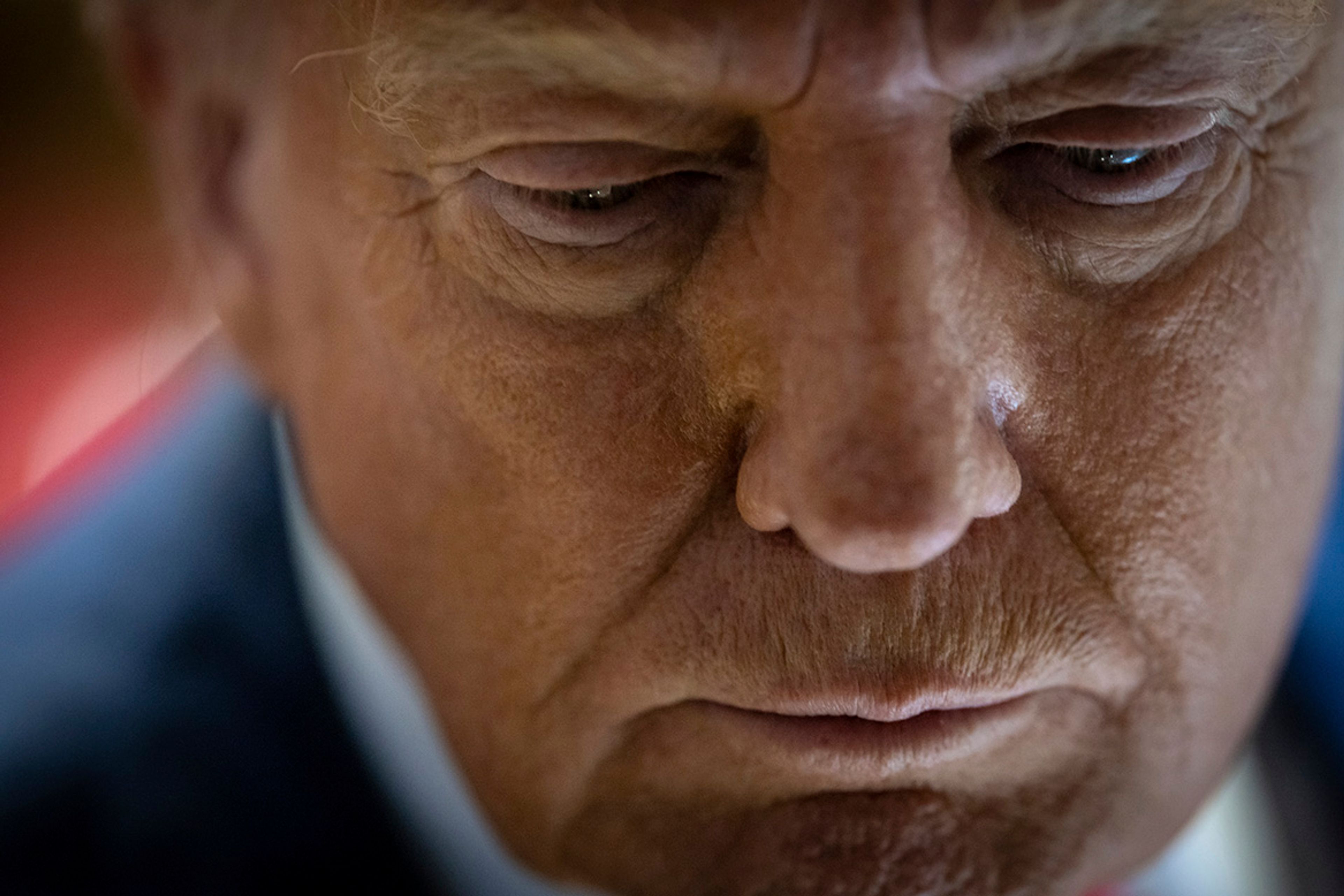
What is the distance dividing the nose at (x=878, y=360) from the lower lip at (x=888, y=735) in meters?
0.13

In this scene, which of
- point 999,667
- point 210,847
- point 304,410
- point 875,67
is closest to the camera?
point 875,67

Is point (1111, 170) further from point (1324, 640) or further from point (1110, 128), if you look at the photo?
point (1324, 640)

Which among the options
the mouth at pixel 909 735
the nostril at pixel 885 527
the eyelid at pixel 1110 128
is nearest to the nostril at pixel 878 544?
the nostril at pixel 885 527

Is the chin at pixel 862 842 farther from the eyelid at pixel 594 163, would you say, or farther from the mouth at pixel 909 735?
the eyelid at pixel 594 163

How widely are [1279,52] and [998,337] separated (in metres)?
0.22

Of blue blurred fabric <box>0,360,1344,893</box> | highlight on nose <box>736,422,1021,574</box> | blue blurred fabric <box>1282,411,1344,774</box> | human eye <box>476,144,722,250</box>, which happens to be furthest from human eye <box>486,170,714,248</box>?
blue blurred fabric <box>1282,411,1344,774</box>

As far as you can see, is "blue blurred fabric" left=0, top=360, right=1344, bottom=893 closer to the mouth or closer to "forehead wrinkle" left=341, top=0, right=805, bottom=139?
the mouth

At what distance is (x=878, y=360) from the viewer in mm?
597

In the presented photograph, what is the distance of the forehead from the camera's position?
1.82ft

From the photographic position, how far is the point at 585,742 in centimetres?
76

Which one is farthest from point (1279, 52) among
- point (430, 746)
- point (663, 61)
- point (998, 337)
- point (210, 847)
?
point (210, 847)

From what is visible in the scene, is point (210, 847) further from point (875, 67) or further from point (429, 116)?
point (875, 67)

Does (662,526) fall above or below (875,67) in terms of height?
below

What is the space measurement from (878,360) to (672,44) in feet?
0.59
